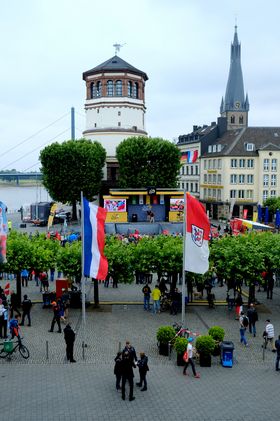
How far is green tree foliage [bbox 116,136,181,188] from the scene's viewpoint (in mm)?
68250

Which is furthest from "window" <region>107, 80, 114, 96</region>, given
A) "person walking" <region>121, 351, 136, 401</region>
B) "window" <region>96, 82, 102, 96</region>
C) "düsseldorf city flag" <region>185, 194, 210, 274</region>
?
"person walking" <region>121, 351, 136, 401</region>

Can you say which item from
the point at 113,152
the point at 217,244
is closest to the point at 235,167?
the point at 113,152

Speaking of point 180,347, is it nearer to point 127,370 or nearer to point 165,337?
point 165,337

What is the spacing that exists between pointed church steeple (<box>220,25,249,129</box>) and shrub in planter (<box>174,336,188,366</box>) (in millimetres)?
132465

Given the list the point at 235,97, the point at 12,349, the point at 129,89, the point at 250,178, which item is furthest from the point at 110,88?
the point at 235,97

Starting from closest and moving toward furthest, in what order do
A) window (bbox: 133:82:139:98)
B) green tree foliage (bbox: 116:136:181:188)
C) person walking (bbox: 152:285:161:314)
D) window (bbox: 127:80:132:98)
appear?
1. person walking (bbox: 152:285:161:314)
2. green tree foliage (bbox: 116:136:181:188)
3. window (bbox: 127:80:132:98)
4. window (bbox: 133:82:139:98)

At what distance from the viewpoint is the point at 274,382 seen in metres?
17.1

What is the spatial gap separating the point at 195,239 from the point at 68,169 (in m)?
48.4

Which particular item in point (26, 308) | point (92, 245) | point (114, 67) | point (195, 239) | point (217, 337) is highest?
point (114, 67)

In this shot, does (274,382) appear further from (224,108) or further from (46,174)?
(224,108)

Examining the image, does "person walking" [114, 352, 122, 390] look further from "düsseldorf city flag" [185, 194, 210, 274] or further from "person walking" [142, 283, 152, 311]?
"person walking" [142, 283, 152, 311]

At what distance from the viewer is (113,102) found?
8069 centimetres

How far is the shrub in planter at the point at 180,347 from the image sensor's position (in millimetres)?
18281

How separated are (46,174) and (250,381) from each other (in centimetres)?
5394
